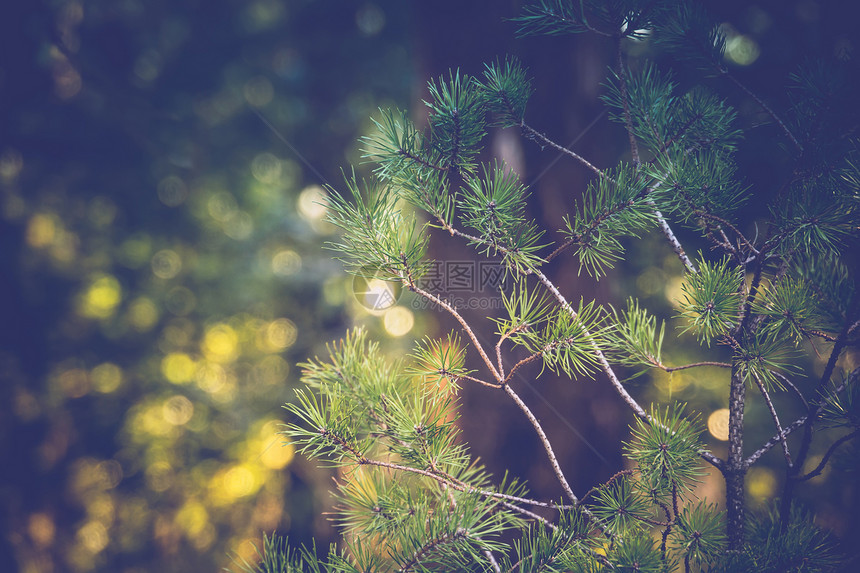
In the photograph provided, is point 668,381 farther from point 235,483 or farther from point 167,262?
point 235,483

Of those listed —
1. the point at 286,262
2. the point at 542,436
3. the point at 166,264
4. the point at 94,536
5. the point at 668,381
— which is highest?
the point at 286,262

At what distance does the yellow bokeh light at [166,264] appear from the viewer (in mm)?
4164

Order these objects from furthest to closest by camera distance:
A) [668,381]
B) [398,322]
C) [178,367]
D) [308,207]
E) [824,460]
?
[178,367] < [308,207] < [398,322] < [668,381] < [824,460]

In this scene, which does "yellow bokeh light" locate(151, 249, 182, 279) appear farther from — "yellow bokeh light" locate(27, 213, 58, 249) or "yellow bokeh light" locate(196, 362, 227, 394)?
"yellow bokeh light" locate(196, 362, 227, 394)

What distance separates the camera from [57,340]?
3.72 metres

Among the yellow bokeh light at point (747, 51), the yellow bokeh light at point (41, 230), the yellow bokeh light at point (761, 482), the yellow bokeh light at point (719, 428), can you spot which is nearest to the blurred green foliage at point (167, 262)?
the yellow bokeh light at point (41, 230)

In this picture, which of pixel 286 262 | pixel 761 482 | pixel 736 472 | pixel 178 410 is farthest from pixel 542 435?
pixel 178 410

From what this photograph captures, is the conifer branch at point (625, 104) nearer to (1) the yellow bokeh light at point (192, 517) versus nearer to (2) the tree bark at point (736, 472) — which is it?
(2) the tree bark at point (736, 472)

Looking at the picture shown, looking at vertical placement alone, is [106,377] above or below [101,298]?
below

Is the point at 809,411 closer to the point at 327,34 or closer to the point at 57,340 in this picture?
the point at 327,34

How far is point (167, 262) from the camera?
4262mm

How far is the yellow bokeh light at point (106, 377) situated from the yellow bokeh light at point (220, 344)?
2.32 ft

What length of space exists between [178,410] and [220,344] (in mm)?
730

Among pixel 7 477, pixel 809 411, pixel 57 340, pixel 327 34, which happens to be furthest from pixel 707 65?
pixel 57 340
